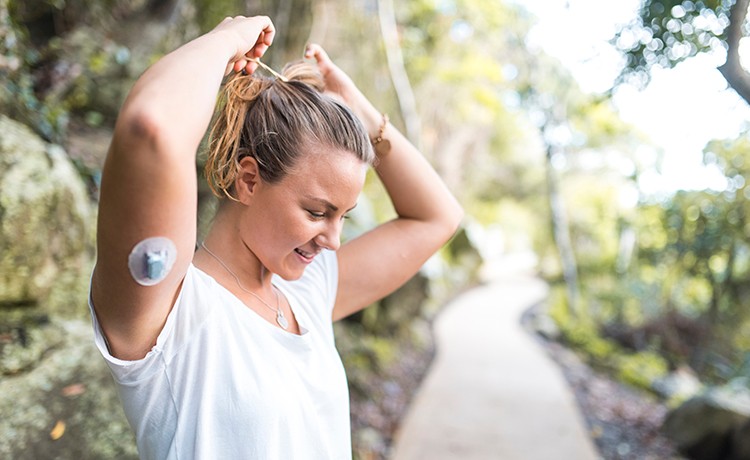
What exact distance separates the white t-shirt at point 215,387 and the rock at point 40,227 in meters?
1.51

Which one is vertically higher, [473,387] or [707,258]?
[707,258]

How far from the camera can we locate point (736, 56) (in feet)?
8.14

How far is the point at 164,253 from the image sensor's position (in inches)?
32.4

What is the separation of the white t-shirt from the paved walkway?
12.1 feet

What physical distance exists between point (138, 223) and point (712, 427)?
5.35 meters

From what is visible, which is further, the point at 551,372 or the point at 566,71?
the point at 566,71

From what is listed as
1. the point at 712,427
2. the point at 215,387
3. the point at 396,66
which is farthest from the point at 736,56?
the point at 396,66

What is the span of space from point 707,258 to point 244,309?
322 inches

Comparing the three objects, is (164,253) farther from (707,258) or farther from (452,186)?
(452,186)

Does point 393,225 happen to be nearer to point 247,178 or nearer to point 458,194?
point 247,178

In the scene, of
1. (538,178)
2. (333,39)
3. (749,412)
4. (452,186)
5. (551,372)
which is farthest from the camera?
(538,178)

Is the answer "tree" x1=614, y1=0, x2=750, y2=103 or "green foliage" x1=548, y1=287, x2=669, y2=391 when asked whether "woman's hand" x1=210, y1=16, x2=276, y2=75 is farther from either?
"green foliage" x1=548, y1=287, x2=669, y2=391

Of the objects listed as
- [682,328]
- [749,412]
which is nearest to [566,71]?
[682,328]

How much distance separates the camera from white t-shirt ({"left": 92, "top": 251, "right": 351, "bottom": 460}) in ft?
3.16
